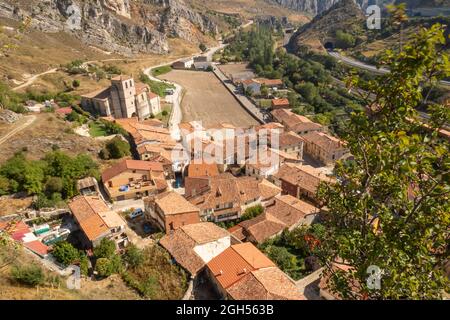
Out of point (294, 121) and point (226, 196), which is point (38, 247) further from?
point (294, 121)

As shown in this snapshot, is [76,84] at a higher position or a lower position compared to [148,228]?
higher

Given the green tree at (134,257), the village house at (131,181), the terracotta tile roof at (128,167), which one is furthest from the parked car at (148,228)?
the terracotta tile roof at (128,167)

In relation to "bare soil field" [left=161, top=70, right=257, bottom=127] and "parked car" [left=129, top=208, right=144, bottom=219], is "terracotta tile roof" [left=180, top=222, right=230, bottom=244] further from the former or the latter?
"bare soil field" [left=161, top=70, right=257, bottom=127]

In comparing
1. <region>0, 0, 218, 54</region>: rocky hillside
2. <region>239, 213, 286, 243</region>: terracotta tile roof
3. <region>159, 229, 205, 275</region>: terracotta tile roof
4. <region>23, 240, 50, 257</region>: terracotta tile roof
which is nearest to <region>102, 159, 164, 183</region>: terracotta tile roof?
<region>23, 240, 50, 257</region>: terracotta tile roof

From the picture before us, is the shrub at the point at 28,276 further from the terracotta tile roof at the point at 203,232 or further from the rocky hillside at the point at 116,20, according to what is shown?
the rocky hillside at the point at 116,20

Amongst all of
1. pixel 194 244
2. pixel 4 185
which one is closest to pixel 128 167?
pixel 4 185

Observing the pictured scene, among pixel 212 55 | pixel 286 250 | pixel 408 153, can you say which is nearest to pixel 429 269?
pixel 408 153
